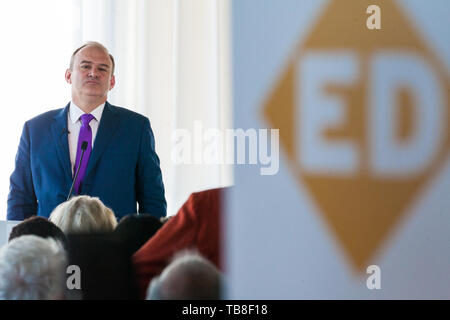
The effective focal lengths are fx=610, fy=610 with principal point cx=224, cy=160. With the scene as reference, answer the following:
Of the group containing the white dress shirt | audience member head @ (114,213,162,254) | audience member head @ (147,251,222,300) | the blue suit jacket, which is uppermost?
the white dress shirt

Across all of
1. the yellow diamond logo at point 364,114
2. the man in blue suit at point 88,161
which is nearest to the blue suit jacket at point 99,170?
the man in blue suit at point 88,161

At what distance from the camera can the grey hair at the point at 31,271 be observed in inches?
30.3

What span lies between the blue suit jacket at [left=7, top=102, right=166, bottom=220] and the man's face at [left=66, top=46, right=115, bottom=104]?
82mm

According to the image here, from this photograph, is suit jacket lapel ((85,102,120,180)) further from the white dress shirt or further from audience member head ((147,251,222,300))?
audience member head ((147,251,222,300))

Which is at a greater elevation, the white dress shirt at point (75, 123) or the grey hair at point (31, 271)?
the white dress shirt at point (75, 123)

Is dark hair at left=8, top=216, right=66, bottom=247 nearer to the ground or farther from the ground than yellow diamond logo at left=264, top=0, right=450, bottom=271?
nearer to the ground

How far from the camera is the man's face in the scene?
172cm

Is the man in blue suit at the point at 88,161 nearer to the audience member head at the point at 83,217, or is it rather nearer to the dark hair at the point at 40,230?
the audience member head at the point at 83,217

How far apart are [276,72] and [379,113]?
0.46ft

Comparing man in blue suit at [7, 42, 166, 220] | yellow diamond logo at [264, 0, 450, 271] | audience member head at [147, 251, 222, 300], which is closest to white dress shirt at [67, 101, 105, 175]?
man in blue suit at [7, 42, 166, 220]

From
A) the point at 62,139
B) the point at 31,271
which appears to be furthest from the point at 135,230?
the point at 62,139

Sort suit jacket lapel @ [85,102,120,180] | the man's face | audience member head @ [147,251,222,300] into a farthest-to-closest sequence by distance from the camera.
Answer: the man's face < suit jacket lapel @ [85,102,120,180] < audience member head @ [147,251,222,300]

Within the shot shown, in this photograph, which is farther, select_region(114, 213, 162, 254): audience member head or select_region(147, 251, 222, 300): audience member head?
select_region(114, 213, 162, 254): audience member head

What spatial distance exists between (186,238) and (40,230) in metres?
0.22
